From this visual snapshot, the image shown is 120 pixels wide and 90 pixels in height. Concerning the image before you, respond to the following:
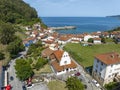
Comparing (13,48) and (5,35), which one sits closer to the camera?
(13,48)

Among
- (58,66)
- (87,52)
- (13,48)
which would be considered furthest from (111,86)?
(13,48)

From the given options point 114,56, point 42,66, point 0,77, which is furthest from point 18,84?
point 114,56

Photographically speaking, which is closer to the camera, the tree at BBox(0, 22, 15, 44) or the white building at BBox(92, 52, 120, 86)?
the white building at BBox(92, 52, 120, 86)

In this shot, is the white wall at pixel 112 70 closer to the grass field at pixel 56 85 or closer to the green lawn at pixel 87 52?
the grass field at pixel 56 85

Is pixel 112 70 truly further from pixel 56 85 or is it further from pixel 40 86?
pixel 40 86

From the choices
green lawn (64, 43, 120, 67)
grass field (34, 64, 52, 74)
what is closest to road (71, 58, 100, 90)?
green lawn (64, 43, 120, 67)

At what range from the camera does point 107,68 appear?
41.5 meters

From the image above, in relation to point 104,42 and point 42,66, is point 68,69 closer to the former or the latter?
point 42,66

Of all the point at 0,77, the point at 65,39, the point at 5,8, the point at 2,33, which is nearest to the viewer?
the point at 0,77

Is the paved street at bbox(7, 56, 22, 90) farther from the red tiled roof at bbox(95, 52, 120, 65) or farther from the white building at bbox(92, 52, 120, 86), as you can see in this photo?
the red tiled roof at bbox(95, 52, 120, 65)

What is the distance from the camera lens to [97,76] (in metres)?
46.0

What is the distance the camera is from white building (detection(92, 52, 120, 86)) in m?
42.0

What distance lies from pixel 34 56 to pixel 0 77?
1957 centimetres

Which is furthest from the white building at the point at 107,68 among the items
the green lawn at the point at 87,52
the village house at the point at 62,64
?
the green lawn at the point at 87,52
